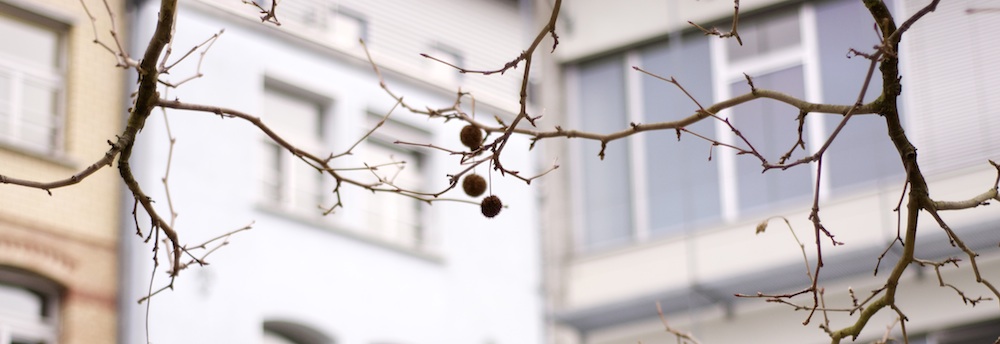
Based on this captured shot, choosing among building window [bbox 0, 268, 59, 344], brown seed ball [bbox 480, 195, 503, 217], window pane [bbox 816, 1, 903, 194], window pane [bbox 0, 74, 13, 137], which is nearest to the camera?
brown seed ball [bbox 480, 195, 503, 217]

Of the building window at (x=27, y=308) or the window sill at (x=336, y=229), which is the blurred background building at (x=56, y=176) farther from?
the window sill at (x=336, y=229)

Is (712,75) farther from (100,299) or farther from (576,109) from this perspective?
(100,299)

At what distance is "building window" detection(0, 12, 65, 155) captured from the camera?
14461 millimetres

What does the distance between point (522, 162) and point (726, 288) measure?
4.75 m

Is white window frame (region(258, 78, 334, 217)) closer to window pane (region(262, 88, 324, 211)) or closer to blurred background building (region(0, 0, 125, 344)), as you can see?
window pane (region(262, 88, 324, 211))

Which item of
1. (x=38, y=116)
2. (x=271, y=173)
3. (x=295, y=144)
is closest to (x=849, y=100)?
(x=295, y=144)

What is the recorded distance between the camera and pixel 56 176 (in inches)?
567

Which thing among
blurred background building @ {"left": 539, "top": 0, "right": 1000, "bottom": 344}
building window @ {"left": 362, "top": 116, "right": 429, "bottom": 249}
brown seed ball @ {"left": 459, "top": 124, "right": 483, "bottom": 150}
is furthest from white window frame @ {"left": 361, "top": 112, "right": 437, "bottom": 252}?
brown seed ball @ {"left": 459, "top": 124, "right": 483, "bottom": 150}

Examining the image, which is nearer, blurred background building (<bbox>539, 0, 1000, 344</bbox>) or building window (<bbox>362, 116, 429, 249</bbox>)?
blurred background building (<bbox>539, 0, 1000, 344</bbox>)

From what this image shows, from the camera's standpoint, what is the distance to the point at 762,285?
15.0 m

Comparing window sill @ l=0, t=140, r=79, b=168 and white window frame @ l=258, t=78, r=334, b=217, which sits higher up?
white window frame @ l=258, t=78, r=334, b=217

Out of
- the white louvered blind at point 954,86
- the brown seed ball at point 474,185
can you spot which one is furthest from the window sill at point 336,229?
the brown seed ball at point 474,185

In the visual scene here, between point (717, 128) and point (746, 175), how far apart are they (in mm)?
515

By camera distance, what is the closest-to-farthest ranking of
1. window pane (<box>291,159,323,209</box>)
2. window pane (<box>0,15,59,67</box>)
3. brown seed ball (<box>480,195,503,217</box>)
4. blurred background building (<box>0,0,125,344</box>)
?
brown seed ball (<box>480,195,503,217</box>)
blurred background building (<box>0,0,125,344</box>)
window pane (<box>0,15,59,67</box>)
window pane (<box>291,159,323,209</box>)
